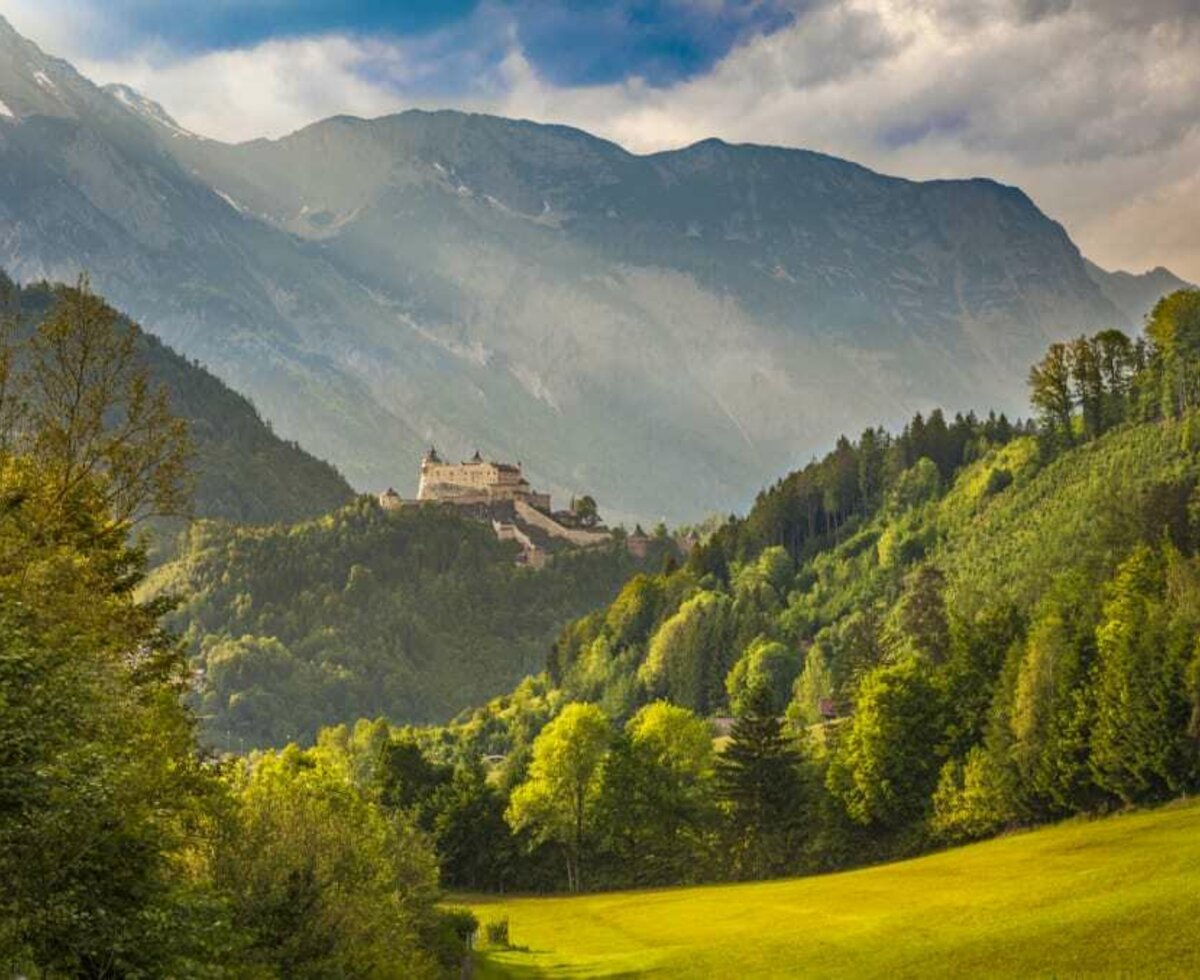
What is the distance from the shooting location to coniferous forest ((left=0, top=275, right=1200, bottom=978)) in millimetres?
30422

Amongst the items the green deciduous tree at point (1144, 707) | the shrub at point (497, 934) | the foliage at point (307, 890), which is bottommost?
the shrub at point (497, 934)

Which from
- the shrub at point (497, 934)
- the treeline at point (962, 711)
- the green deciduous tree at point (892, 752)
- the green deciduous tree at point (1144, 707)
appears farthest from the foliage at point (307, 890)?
the green deciduous tree at point (892, 752)

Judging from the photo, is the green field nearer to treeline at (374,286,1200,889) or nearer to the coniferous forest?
treeline at (374,286,1200,889)

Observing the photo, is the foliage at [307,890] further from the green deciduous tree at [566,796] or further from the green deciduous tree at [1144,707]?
the green deciduous tree at [566,796]

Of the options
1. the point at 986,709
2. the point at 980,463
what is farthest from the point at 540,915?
the point at 980,463

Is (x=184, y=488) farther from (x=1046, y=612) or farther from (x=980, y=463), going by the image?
(x=980, y=463)

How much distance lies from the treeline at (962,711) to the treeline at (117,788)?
1933 inches

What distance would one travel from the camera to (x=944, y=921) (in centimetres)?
6475

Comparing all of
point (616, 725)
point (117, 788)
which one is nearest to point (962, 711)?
point (616, 725)

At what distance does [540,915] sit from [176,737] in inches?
2528

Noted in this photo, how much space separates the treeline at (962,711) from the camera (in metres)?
93.9

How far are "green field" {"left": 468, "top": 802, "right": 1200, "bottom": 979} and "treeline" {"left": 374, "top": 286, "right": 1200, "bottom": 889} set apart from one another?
20.8ft

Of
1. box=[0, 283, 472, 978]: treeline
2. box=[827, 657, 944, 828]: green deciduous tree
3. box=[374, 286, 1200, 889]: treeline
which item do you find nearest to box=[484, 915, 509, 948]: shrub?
box=[374, 286, 1200, 889]: treeline

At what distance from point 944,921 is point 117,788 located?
4526cm
